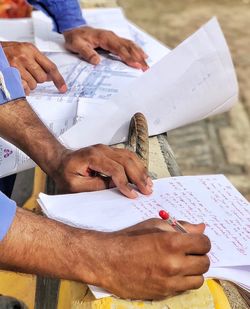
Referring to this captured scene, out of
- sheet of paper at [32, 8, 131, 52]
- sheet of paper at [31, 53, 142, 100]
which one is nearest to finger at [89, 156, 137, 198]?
sheet of paper at [31, 53, 142, 100]

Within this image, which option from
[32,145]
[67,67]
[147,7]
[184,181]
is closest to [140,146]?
[184,181]

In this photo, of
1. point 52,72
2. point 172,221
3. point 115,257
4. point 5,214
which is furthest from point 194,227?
point 52,72

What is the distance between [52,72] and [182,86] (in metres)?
0.29

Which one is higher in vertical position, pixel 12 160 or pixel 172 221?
pixel 172 221

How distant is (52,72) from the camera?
1.57 meters

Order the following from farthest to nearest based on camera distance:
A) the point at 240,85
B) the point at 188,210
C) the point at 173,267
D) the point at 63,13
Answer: the point at 240,85 → the point at 63,13 → the point at 188,210 → the point at 173,267

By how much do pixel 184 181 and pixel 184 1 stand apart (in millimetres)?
4019

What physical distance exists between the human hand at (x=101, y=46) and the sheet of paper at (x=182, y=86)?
0.23 meters

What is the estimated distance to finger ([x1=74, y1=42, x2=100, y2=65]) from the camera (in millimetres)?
1732

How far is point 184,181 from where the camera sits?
1253 millimetres

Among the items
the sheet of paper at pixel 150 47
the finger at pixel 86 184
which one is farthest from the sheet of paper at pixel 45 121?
the sheet of paper at pixel 150 47

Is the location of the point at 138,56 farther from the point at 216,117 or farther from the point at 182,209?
the point at 216,117

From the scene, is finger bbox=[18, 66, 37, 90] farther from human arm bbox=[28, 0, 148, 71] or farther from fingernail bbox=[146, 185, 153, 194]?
fingernail bbox=[146, 185, 153, 194]

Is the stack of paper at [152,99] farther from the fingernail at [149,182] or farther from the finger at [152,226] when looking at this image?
the finger at [152,226]
